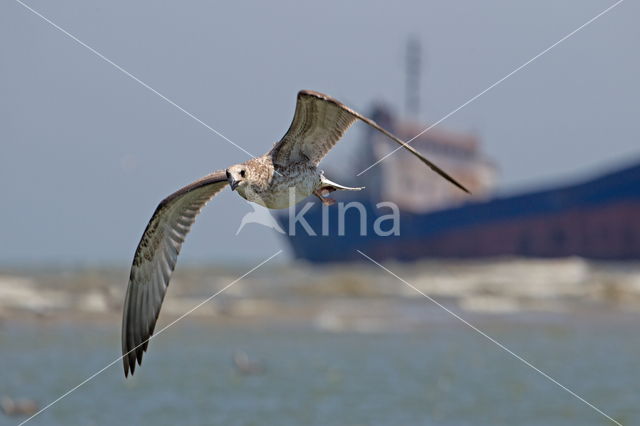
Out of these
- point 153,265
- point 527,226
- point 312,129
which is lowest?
point 153,265

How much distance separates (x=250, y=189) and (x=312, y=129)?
670 mm

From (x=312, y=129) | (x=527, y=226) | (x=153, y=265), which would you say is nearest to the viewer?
(x=312, y=129)

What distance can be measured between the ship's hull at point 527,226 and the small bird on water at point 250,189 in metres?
37.5

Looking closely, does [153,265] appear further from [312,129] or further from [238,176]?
[312,129]

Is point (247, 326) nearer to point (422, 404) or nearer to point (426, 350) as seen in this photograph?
point (426, 350)

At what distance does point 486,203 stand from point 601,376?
134 ft

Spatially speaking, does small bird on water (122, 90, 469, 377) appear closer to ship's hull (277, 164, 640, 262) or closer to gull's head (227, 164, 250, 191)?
gull's head (227, 164, 250, 191)

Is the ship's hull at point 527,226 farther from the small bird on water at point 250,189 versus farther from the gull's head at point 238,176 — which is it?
the gull's head at point 238,176

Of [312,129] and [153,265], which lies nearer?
[312,129]

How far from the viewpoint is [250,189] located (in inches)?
336

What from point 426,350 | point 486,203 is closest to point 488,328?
point 426,350

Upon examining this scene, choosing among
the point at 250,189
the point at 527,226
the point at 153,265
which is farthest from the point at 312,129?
the point at 527,226

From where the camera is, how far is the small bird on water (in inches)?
328

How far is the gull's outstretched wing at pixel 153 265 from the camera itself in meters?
9.93
